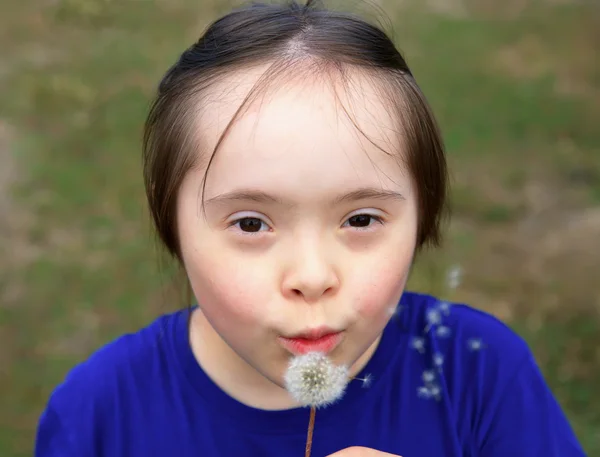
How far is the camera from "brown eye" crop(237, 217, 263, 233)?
1312 mm

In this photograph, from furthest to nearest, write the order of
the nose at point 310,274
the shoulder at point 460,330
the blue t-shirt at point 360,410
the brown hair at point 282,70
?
the shoulder at point 460,330
the blue t-shirt at point 360,410
the brown hair at point 282,70
the nose at point 310,274

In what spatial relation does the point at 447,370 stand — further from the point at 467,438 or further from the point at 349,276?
the point at 349,276

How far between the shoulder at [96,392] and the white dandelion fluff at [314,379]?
1.56 feet

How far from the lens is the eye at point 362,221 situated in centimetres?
132

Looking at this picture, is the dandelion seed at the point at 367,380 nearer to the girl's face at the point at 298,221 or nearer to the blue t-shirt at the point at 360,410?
the blue t-shirt at the point at 360,410

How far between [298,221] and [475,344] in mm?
598

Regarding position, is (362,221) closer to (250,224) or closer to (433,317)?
(250,224)

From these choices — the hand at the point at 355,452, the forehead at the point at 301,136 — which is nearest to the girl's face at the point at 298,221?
the forehead at the point at 301,136

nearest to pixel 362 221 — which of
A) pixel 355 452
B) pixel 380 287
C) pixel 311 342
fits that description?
pixel 380 287

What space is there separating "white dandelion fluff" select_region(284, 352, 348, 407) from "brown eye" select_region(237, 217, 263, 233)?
225mm

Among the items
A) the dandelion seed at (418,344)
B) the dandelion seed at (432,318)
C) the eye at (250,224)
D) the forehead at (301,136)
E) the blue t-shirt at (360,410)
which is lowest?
the blue t-shirt at (360,410)

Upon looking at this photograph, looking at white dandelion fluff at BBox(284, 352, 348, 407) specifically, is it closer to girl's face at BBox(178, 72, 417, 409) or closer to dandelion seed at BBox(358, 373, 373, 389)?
girl's face at BBox(178, 72, 417, 409)

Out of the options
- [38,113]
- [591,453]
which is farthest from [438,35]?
[591,453]

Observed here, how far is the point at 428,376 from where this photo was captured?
1.64 metres
